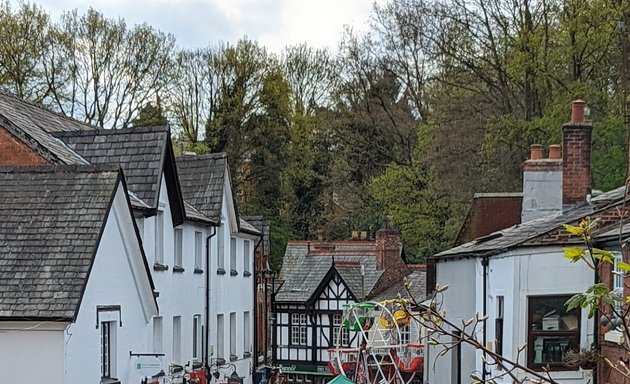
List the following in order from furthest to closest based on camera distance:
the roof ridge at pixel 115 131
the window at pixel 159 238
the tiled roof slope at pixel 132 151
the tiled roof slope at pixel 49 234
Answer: the roof ridge at pixel 115 131 < the window at pixel 159 238 < the tiled roof slope at pixel 132 151 < the tiled roof slope at pixel 49 234

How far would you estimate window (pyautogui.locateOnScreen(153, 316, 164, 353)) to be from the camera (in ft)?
65.2

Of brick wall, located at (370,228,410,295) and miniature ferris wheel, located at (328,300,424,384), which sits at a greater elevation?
brick wall, located at (370,228,410,295)

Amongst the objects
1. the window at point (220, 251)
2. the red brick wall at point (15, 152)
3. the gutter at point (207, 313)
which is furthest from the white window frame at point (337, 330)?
the red brick wall at point (15, 152)

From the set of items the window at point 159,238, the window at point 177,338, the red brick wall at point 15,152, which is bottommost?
the window at point 177,338

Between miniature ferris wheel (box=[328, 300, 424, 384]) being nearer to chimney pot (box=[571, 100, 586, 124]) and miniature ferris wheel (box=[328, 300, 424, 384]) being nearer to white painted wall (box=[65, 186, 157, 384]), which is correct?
chimney pot (box=[571, 100, 586, 124])

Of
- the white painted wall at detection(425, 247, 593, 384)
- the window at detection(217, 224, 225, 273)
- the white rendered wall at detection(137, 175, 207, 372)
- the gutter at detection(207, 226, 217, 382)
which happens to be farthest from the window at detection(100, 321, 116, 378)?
the window at detection(217, 224, 225, 273)

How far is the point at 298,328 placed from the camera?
141 ft

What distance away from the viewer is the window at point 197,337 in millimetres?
22969

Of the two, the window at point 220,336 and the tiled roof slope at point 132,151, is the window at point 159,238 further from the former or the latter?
the window at point 220,336

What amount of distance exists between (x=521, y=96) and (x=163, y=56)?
69.0 ft

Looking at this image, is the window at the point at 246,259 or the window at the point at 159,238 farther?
the window at the point at 246,259

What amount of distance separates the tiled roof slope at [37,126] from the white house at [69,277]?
182 cm

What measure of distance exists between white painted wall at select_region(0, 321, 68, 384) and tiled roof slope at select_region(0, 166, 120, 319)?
0.35m

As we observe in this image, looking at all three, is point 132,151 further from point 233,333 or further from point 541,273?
point 541,273
